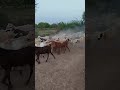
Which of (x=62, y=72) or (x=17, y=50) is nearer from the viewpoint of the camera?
(x=17, y=50)

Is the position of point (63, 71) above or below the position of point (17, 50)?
below

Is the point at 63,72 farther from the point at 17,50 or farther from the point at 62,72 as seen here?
the point at 17,50

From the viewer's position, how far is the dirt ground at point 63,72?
4324mm

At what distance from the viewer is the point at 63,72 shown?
14.2 feet

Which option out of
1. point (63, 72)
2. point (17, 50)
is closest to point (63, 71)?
point (63, 72)

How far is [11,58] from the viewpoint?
4227 mm

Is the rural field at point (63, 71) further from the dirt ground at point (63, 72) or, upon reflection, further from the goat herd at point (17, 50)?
the goat herd at point (17, 50)

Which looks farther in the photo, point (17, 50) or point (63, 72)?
point (63, 72)

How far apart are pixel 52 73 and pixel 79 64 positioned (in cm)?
32

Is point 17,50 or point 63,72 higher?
point 17,50

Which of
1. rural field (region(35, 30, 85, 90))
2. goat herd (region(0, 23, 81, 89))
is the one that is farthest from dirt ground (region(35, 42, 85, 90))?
goat herd (region(0, 23, 81, 89))
